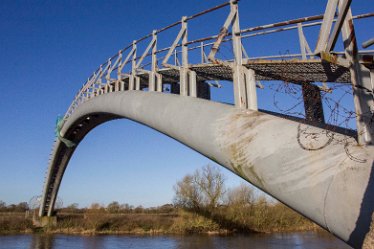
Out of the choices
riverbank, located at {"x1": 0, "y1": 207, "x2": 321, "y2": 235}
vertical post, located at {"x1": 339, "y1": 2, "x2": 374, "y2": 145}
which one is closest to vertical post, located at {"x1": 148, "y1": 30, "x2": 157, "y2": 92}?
vertical post, located at {"x1": 339, "y1": 2, "x2": 374, "y2": 145}

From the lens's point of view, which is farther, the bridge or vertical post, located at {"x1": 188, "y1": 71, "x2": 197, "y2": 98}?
vertical post, located at {"x1": 188, "y1": 71, "x2": 197, "y2": 98}

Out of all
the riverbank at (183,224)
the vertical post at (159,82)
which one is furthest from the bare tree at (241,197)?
the vertical post at (159,82)

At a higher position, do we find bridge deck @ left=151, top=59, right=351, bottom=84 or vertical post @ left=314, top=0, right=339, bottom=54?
bridge deck @ left=151, top=59, right=351, bottom=84

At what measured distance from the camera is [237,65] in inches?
257

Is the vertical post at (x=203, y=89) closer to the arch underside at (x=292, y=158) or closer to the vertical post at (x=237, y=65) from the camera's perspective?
the vertical post at (x=237, y=65)

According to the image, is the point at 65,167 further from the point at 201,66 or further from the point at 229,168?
the point at 229,168

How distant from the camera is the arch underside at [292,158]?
10.4ft

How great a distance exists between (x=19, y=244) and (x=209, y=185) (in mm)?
17789

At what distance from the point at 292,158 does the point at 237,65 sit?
10.2ft

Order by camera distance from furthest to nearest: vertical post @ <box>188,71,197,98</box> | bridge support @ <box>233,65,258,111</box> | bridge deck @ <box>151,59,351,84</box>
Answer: vertical post @ <box>188,71,197,98</box>
bridge support @ <box>233,65,258,111</box>
bridge deck @ <box>151,59,351,84</box>

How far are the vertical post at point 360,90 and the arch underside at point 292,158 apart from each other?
228 millimetres

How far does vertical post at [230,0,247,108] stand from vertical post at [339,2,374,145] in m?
2.24

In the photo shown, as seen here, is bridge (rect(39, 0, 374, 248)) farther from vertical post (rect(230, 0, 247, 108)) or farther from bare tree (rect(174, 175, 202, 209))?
bare tree (rect(174, 175, 202, 209))

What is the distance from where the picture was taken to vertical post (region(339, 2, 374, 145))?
3.75 metres
